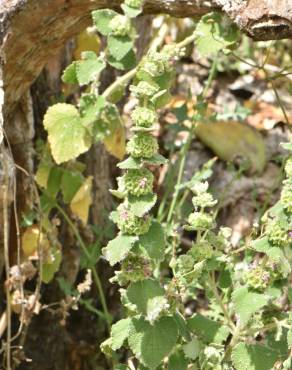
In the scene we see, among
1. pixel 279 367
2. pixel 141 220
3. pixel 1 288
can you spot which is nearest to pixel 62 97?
pixel 1 288

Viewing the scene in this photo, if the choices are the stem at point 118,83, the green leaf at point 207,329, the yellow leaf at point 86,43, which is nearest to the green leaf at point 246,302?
the green leaf at point 207,329

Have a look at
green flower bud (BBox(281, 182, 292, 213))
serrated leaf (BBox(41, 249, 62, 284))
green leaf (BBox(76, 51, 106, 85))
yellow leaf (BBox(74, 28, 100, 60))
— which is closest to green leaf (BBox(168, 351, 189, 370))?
green flower bud (BBox(281, 182, 292, 213))

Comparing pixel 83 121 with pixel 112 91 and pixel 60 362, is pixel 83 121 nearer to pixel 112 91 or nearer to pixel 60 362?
pixel 112 91

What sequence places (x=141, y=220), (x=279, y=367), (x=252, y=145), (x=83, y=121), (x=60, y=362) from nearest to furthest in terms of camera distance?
(x=141, y=220), (x=279, y=367), (x=83, y=121), (x=60, y=362), (x=252, y=145)

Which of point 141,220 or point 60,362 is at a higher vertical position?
point 141,220

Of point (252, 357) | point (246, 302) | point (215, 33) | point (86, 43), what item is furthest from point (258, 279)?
point (86, 43)

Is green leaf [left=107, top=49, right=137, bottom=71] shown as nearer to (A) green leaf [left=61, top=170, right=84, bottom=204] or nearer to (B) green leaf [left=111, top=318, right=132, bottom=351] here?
(A) green leaf [left=61, top=170, right=84, bottom=204]

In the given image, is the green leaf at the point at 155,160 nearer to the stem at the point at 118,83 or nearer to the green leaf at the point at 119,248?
the green leaf at the point at 119,248
